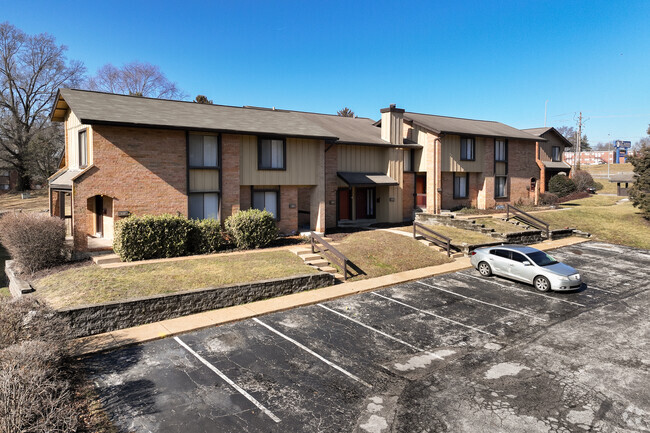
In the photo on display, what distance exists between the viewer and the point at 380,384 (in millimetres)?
9031

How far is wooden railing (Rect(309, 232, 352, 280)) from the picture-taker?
57.9ft

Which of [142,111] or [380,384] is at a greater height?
[142,111]

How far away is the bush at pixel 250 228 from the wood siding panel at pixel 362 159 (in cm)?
859

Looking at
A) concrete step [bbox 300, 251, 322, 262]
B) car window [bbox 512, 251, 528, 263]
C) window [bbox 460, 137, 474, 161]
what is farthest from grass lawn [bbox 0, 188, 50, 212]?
car window [bbox 512, 251, 528, 263]

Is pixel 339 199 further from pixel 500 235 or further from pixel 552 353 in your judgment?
pixel 552 353

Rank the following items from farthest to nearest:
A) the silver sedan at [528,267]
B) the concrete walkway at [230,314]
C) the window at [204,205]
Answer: the window at [204,205] → the silver sedan at [528,267] → the concrete walkway at [230,314]

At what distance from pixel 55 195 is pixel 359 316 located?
1846 cm

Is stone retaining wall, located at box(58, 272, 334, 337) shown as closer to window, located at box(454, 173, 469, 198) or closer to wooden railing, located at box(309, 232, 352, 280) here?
wooden railing, located at box(309, 232, 352, 280)

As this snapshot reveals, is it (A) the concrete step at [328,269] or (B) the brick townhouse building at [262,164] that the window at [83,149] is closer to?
(B) the brick townhouse building at [262,164]

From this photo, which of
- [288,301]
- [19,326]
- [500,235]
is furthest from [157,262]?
[500,235]

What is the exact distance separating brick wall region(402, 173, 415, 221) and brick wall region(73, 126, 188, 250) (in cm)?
1674

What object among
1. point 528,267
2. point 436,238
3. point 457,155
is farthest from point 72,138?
point 457,155

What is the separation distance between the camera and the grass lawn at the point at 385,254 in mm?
18953

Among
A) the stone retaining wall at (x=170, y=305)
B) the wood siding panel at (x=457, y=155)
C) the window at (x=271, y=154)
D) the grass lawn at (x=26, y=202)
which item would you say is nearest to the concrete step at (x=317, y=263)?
the stone retaining wall at (x=170, y=305)
